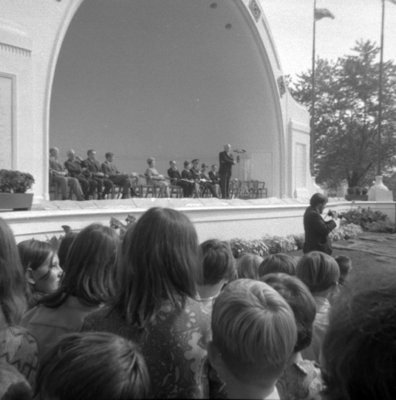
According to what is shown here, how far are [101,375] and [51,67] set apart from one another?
954cm

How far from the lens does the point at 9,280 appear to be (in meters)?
2.12

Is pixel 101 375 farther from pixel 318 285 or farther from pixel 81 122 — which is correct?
pixel 81 122

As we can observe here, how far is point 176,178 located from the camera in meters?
15.1

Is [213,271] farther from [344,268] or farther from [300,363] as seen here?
[344,268]

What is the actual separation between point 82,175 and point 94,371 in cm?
1145

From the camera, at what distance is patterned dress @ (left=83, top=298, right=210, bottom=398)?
1688mm

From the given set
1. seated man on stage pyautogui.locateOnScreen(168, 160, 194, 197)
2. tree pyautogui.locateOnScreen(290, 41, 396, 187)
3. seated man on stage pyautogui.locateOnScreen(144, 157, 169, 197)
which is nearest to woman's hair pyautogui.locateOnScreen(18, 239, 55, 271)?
seated man on stage pyautogui.locateOnScreen(144, 157, 169, 197)

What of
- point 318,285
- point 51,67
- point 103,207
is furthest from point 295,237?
point 318,285

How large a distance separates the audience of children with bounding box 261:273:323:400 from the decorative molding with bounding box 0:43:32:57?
8026mm

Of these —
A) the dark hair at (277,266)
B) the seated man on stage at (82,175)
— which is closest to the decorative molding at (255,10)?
the seated man on stage at (82,175)

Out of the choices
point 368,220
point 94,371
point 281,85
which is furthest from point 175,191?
point 94,371

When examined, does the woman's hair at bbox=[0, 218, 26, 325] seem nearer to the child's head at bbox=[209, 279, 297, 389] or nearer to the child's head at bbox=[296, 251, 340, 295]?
the child's head at bbox=[209, 279, 297, 389]

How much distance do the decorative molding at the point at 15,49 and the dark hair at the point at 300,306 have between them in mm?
8003

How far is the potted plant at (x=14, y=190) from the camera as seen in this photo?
7.11 m
